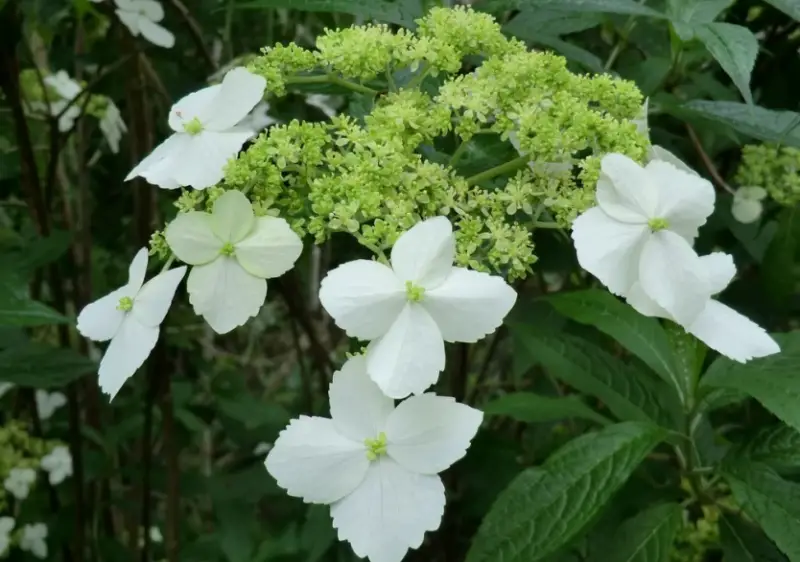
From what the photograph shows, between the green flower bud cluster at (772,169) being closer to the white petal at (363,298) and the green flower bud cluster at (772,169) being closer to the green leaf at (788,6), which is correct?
the green leaf at (788,6)

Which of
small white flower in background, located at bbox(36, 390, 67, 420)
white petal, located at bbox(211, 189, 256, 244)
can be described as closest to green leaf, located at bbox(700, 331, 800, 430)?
white petal, located at bbox(211, 189, 256, 244)

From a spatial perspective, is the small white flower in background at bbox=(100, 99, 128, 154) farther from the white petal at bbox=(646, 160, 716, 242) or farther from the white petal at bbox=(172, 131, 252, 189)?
the white petal at bbox=(646, 160, 716, 242)

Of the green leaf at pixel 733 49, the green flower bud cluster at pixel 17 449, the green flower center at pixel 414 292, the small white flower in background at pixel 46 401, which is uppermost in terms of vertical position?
the green leaf at pixel 733 49

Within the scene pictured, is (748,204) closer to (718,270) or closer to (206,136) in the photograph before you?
(718,270)

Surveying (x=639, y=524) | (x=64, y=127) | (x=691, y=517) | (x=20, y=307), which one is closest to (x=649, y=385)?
(x=639, y=524)

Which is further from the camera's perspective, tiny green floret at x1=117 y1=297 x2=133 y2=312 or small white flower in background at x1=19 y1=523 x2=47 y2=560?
small white flower in background at x1=19 y1=523 x2=47 y2=560

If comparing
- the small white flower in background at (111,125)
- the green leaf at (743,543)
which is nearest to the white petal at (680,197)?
the green leaf at (743,543)

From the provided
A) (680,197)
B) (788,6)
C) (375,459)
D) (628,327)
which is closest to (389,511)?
(375,459)
